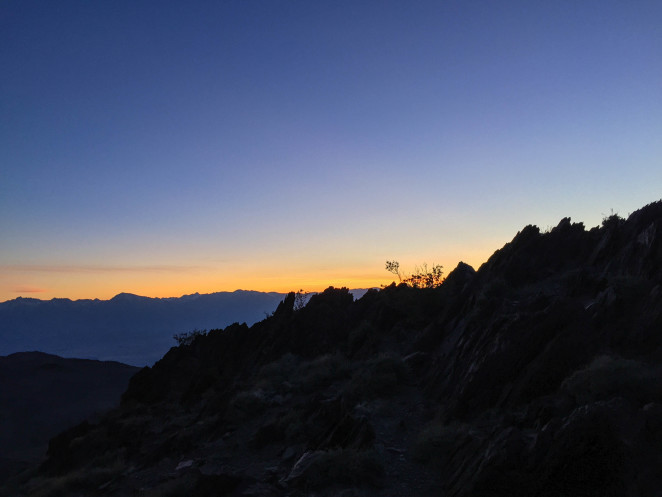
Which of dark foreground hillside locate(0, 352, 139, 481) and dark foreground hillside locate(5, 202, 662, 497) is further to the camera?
dark foreground hillside locate(0, 352, 139, 481)

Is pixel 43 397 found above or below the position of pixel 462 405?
below

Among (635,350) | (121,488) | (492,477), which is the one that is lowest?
(121,488)

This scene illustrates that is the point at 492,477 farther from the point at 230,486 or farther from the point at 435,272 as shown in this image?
the point at 435,272

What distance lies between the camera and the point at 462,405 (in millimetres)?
16062

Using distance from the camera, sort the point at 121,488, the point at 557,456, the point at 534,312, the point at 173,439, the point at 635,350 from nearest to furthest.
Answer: the point at 557,456, the point at 635,350, the point at 534,312, the point at 121,488, the point at 173,439

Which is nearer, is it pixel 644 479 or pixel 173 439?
pixel 644 479

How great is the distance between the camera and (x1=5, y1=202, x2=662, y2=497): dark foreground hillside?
10.2 meters

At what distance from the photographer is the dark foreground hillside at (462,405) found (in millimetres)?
10211

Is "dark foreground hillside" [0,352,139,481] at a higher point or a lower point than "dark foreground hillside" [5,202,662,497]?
lower

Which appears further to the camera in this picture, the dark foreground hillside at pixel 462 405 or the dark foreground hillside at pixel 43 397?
the dark foreground hillside at pixel 43 397

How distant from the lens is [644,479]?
345 inches

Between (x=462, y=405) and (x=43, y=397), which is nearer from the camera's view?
(x=462, y=405)

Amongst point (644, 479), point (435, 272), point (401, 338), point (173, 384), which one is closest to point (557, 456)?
point (644, 479)

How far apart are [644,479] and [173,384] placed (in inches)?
1577
